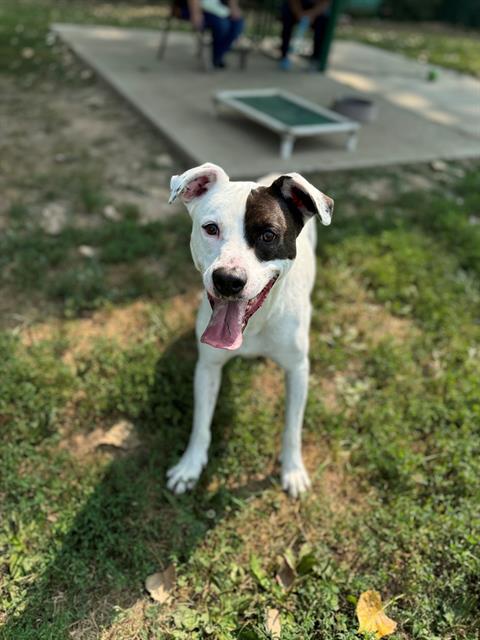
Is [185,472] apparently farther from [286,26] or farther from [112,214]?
[286,26]

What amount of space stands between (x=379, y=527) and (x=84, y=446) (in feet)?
5.02

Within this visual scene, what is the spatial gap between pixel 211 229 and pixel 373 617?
1.68 meters

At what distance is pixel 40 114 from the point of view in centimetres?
654

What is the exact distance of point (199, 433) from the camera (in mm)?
2756

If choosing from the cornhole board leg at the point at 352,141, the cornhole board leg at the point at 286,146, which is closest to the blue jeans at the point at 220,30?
the cornhole board leg at the point at 352,141

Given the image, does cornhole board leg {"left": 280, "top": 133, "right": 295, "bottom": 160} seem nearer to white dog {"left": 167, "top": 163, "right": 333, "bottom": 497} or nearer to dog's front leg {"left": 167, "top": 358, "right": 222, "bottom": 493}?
white dog {"left": 167, "top": 163, "right": 333, "bottom": 497}

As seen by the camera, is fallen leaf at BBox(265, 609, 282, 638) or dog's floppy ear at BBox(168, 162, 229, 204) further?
fallen leaf at BBox(265, 609, 282, 638)

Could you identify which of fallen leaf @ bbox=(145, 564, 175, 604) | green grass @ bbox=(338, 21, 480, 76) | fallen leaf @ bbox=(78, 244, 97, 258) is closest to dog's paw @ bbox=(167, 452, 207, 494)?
fallen leaf @ bbox=(145, 564, 175, 604)

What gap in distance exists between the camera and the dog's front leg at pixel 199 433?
2682mm

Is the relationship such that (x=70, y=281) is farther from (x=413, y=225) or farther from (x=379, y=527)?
(x=413, y=225)

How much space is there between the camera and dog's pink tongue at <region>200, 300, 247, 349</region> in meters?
2.07

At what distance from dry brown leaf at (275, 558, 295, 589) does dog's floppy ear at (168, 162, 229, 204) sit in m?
1.64

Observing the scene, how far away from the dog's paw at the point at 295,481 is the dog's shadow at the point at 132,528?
100 mm

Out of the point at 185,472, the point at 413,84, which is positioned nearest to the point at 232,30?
the point at 413,84
